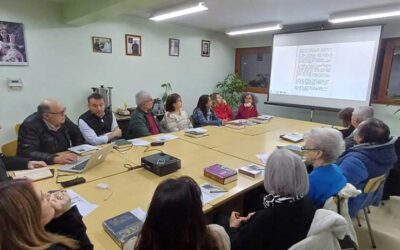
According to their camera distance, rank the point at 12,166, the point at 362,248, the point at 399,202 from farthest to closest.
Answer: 1. the point at 399,202
2. the point at 362,248
3. the point at 12,166

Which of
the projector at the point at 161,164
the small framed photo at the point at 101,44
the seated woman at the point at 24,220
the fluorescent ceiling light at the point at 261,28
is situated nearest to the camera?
the seated woman at the point at 24,220

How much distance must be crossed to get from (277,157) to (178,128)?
2.46m

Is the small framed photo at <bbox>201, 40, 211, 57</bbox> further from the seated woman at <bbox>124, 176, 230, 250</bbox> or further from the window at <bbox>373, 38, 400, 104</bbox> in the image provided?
the seated woman at <bbox>124, 176, 230, 250</bbox>

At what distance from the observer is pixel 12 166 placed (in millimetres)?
1875

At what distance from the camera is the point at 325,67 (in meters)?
4.91

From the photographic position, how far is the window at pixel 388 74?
4.49 meters

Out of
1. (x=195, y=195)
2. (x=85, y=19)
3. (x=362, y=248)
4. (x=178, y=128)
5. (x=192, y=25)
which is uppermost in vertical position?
(x=192, y=25)

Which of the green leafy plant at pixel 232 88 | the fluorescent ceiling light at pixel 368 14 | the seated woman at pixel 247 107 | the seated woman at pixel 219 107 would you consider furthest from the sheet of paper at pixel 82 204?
the green leafy plant at pixel 232 88

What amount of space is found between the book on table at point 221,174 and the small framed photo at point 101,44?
346 cm

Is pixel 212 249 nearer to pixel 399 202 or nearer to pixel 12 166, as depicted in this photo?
pixel 12 166

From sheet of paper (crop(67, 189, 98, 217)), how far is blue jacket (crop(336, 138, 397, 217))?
1.76 metres

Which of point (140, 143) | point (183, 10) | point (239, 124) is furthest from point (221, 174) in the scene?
point (183, 10)

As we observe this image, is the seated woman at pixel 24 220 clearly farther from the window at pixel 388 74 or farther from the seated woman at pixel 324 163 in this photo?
the window at pixel 388 74

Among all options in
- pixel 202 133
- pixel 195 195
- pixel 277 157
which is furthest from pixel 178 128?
pixel 195 195
